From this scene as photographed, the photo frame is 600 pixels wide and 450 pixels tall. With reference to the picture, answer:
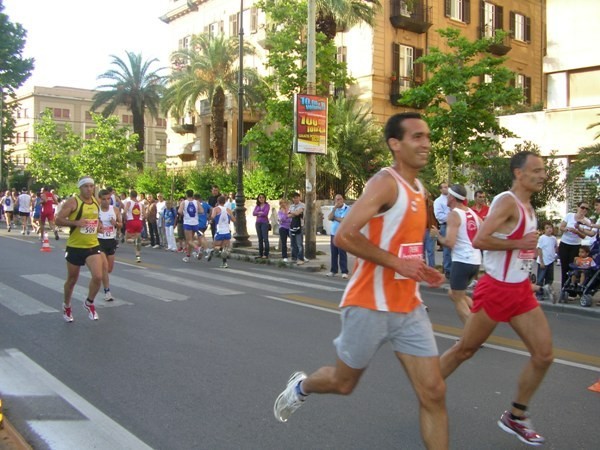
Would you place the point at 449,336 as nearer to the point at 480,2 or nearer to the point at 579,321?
the point at 579,321

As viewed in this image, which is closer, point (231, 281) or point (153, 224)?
point (231, 281)

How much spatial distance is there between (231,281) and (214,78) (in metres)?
23.9

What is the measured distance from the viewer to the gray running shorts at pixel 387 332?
337cm

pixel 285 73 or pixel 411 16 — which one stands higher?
pixel 411 16

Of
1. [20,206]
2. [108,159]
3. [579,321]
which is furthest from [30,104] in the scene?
[579,321]

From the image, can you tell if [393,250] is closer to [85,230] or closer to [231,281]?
[85,230]

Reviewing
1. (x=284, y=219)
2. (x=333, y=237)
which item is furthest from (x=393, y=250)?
(x=284, y=219)

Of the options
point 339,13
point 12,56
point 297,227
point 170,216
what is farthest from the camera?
point 339,13

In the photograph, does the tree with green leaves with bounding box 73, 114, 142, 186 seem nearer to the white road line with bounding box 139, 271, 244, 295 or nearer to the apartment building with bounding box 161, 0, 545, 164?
the apartment building with bounding box 161, 0, 545, 164

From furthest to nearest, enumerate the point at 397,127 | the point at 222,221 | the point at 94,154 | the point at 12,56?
the point at 94,154, the point at 222,221, the point at 12,56, the point at 397,127

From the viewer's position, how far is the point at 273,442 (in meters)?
4.20

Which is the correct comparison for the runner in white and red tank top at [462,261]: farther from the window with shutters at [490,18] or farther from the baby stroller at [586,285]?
the window with shutters at [490,18]

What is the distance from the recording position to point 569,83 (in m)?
24.5

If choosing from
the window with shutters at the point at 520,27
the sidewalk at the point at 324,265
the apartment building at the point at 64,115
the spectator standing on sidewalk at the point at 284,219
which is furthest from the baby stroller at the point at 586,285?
the apartment building at the point at 64,115
